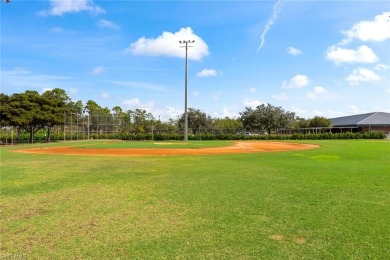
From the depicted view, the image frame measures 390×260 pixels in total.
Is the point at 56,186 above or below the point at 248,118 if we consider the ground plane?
below

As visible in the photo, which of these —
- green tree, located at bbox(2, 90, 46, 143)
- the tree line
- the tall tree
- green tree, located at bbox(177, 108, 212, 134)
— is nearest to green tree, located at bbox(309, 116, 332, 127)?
the tree line

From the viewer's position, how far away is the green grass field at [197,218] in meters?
4.09

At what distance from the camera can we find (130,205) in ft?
21.0

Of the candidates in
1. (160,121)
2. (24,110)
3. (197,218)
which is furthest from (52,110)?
(197,218)

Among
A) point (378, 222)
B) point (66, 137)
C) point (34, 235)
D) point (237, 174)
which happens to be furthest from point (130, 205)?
point (66, 137)

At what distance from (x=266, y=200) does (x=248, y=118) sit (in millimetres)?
61121

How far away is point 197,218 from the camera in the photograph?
545cm

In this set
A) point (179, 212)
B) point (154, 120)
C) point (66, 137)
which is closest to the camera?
point (179, 212)

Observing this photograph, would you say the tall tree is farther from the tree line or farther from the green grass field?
the green grass field

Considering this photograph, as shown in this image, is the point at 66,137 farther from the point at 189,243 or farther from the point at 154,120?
the point at 189,243

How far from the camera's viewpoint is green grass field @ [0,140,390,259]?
409cm

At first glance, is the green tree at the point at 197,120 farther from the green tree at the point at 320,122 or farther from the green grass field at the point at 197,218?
the green grass field at the point at 197,218

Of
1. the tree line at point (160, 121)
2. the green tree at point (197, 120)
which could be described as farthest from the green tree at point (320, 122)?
the green tree at point (197, 120)

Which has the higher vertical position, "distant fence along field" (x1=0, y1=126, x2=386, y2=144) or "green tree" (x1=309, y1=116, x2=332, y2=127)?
"green tree" (x1=309, y1=116, x2=332, y2=127)
